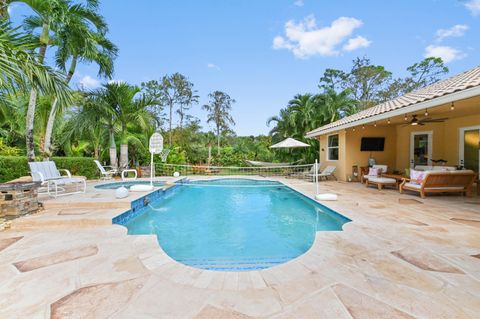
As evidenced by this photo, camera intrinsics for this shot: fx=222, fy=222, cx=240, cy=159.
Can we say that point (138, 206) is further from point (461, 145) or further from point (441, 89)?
point (461, 145)

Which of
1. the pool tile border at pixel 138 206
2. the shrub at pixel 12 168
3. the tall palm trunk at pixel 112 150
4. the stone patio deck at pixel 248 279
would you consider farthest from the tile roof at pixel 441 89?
the shrub at pixel 12 168

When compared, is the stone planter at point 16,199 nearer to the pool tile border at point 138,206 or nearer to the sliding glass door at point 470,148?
the pool tile border at point 138,206

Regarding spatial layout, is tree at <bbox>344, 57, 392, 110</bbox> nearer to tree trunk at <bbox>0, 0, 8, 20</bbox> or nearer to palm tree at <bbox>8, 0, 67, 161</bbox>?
palm tree at <bbox>8, 0, 67, 161</bbox>

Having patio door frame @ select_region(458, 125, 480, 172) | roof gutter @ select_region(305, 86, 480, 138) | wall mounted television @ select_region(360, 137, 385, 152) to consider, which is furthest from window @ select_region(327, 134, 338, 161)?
patio door frame @ select_region(458, 125, 480, 172)

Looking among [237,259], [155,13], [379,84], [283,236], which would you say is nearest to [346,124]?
[283,236]

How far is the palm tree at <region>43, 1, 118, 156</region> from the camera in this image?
815 cm

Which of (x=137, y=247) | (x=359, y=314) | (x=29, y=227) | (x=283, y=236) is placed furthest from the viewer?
(x=283, y=236)

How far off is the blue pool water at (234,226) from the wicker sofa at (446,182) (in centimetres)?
367

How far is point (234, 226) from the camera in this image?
5.41m

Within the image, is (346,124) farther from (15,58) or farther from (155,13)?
(155,13)

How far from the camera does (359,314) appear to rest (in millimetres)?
1897

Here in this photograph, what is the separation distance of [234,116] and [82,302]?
2467cm

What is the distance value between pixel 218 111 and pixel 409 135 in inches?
716

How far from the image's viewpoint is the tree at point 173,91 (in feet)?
74.7
